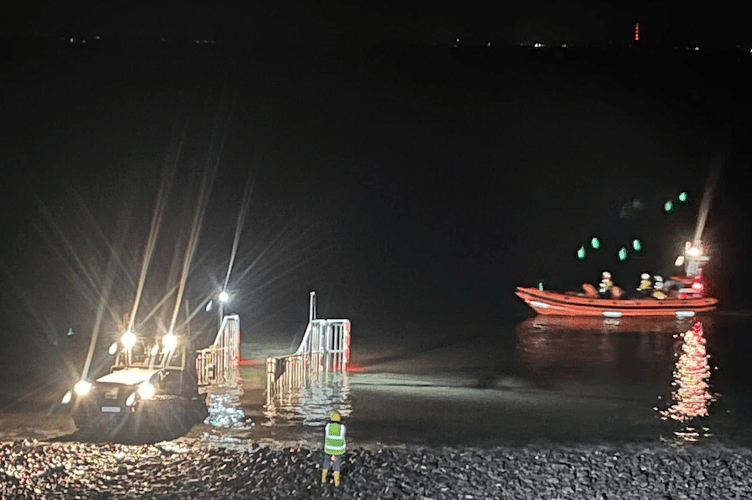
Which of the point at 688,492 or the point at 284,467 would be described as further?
the point at 284,467

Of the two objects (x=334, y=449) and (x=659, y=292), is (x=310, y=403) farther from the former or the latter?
(x=659, y=292)

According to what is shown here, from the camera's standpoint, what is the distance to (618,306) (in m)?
32.2

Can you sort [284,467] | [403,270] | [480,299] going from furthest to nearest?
[403,270] < [480,299] < [284,467]

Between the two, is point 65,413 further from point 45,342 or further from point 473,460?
point 45,342

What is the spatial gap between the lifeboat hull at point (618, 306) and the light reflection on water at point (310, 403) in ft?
61.2

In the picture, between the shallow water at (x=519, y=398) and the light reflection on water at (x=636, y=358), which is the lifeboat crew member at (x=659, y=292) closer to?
the light reflection on water at (x=636, y=358)

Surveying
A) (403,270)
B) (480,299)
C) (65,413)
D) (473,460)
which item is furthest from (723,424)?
(403,270)

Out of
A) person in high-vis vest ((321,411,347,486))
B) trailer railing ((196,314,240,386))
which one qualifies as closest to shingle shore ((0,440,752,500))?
person in high-vis vest ((321,411,347,486))

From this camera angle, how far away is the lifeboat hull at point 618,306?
31953 mm

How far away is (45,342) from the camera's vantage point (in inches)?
915

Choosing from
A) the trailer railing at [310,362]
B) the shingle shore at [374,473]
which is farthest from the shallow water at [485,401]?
the shingle shore at [374,473]

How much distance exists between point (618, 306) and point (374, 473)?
2473 cm

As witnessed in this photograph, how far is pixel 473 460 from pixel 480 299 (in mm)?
47926

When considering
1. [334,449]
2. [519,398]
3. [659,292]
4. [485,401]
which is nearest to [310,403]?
[485,401]
